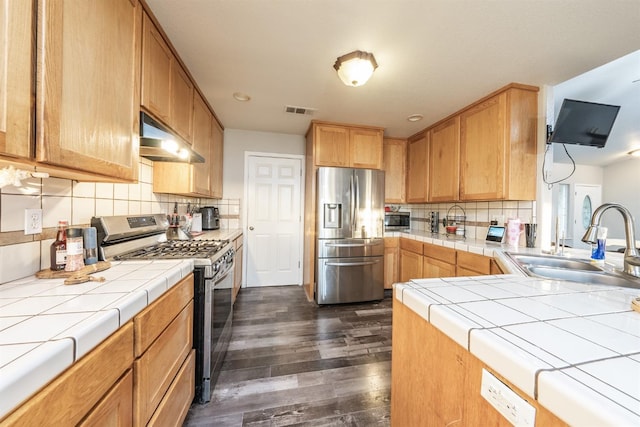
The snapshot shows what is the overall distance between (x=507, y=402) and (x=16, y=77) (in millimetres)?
1445

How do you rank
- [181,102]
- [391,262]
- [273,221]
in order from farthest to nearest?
[273,221] < [391,262] < [181,102]

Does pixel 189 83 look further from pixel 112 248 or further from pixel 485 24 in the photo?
pixel 485 24

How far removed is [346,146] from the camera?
3012 millimetres

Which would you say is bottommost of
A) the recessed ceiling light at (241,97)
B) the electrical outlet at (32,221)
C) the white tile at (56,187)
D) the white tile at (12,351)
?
the white tile at (12,351)

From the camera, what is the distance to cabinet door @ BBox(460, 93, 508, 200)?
6.99ft

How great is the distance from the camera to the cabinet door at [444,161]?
2652 mm

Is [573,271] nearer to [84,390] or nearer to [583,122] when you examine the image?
[583,122]

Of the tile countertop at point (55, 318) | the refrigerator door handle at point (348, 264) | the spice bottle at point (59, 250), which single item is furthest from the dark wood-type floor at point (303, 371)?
the spice bottle at point (59, 250)

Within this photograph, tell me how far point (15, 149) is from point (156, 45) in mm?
1136

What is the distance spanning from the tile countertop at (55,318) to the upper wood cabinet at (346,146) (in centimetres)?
222

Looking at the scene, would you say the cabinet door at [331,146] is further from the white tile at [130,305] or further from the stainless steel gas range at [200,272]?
the white tile at [130,305]

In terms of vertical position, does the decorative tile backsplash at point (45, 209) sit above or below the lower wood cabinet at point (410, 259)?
above

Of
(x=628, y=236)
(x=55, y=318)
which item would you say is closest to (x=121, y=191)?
(x=55, y=318)

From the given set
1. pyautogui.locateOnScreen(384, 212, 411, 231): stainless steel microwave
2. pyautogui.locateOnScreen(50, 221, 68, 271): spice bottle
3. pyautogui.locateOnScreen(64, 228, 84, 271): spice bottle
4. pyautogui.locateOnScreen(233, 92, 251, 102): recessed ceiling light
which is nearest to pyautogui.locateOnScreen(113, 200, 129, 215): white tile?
pyautogui.locateOnScreen(50, 221, 68, 271): spice bottle
